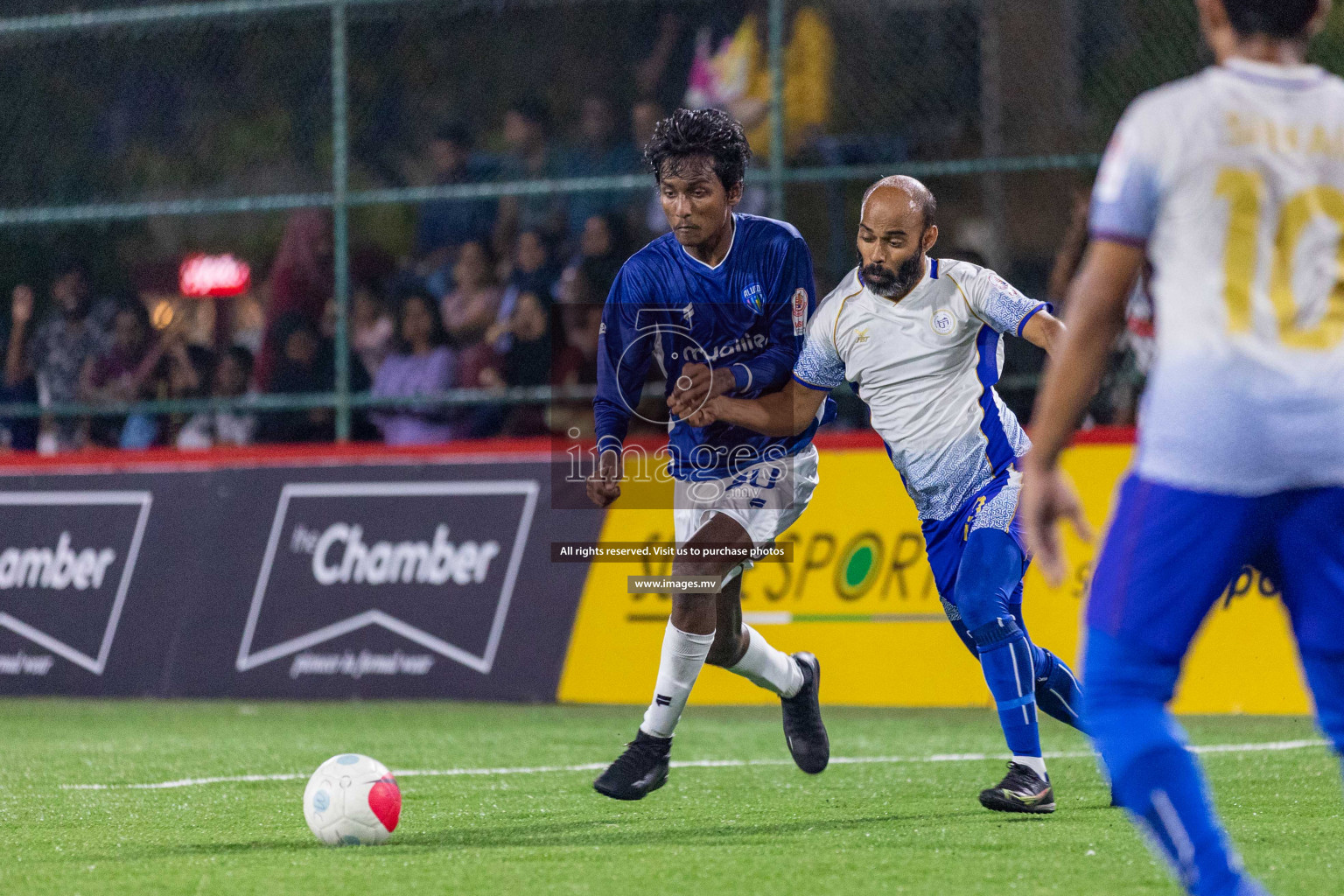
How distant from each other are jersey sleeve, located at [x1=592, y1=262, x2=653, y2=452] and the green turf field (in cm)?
131

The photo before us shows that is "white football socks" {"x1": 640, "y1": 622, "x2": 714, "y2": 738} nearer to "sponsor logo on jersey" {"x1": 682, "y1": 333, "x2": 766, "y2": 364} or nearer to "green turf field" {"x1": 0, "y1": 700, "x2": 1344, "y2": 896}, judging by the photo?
"green turf field" {"x1": 0, "y1": 700, "x2": 1344, "y2": 896}

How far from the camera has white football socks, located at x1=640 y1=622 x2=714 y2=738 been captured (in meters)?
6.21

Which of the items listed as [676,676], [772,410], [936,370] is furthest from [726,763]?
[936,370]

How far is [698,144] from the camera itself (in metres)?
6.12

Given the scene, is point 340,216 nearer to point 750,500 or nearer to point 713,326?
point 713,326

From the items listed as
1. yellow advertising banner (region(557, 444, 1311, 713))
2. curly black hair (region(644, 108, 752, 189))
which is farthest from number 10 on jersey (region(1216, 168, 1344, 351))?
yellow advertising banner (region(557, 444, 1311, 713))

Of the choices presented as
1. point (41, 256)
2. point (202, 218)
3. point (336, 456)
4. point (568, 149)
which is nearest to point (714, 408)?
point (336, 456)

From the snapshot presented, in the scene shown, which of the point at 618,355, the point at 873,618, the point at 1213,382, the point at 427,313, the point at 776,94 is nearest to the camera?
the point at 1213,382

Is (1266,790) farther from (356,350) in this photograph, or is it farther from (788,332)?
(356,350)

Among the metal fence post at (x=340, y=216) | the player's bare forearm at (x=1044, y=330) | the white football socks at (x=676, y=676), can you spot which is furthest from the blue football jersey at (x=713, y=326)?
→ the metal fence post at (x=340, y=216)

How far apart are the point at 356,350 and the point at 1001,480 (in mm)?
6524

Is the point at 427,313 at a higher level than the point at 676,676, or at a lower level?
higher

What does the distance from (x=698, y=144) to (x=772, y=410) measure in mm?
945

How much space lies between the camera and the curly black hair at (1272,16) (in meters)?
3.26
